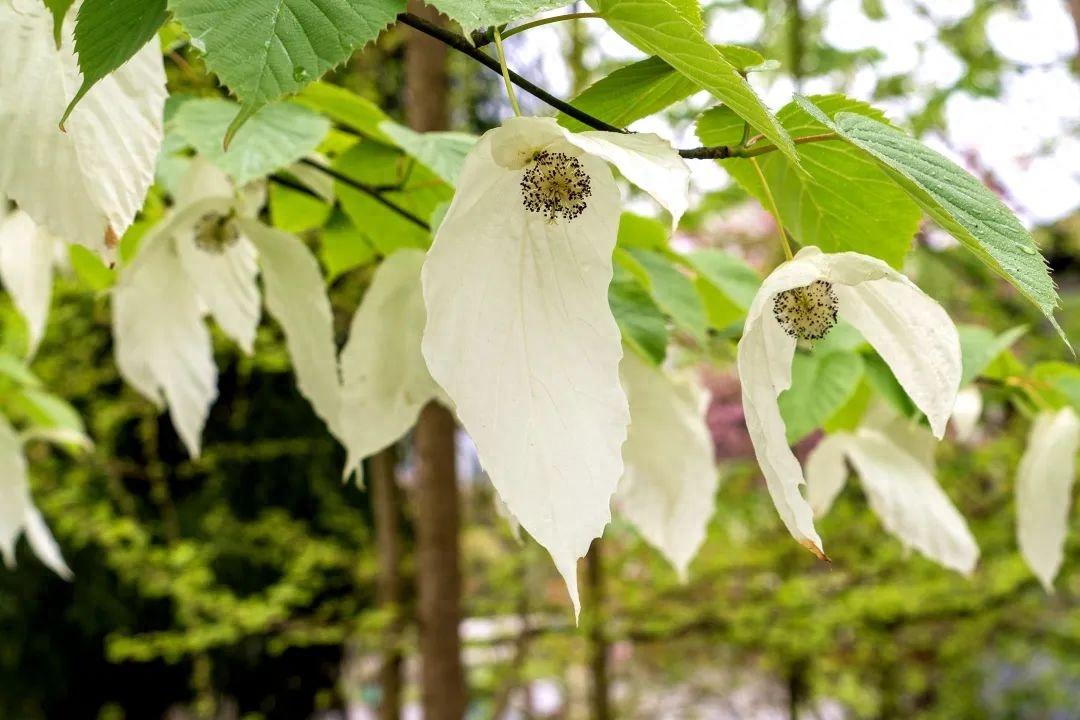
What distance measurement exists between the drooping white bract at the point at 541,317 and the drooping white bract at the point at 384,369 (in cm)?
18

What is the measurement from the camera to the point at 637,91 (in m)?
0.30

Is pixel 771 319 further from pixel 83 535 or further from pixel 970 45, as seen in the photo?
pixel 83 535

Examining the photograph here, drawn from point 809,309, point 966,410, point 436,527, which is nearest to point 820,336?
point 809,309

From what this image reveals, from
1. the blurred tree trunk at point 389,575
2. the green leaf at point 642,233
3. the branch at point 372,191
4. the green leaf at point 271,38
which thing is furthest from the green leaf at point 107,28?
the blurred tree trunk at point 389,575

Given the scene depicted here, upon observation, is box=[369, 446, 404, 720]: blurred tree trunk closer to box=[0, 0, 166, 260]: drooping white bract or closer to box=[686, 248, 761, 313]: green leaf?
box=[686, 248, 761, 313]: green leaf

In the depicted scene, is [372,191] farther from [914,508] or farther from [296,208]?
[914,508]

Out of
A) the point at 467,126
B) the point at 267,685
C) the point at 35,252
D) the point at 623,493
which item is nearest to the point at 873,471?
the point at 623,493

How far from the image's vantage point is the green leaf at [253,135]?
1.30ft

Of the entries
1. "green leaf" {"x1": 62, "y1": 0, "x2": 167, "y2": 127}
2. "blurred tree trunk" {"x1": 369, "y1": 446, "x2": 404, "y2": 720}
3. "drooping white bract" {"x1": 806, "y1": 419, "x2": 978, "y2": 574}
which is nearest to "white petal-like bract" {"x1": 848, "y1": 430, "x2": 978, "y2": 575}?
"drooping white bract" {"x1": 806, "y1": 419, "x2": 978, "y2": 574}

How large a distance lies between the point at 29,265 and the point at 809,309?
1.66 ft

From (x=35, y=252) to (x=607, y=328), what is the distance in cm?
49

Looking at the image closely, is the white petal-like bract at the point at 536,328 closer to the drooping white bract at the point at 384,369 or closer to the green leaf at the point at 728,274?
the drooping white bract at the point at 384,369

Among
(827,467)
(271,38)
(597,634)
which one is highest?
(271,38)

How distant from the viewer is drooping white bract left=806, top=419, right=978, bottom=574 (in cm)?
55
